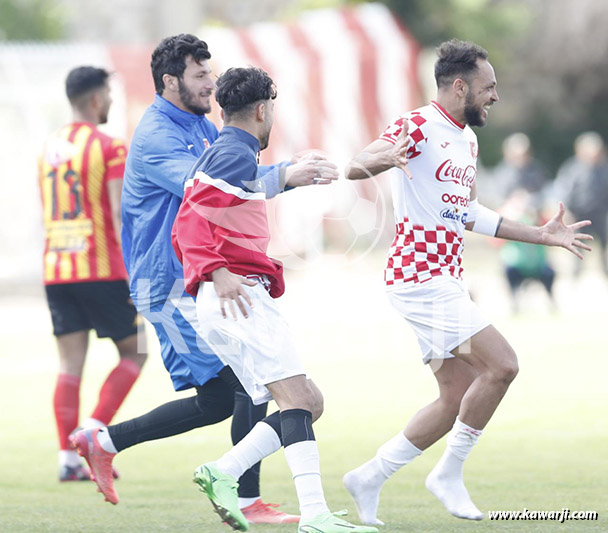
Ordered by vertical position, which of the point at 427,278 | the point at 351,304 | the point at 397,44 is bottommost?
the point at 351,304

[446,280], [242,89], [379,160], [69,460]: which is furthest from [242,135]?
[69,460]

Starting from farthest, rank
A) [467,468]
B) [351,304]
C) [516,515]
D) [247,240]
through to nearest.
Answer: [351,304] → [467,468] → [516,515] → [247,240]

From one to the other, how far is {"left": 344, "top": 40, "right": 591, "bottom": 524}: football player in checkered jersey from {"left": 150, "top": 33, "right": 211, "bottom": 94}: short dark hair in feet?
3.45

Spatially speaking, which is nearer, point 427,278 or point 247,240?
point 247,240

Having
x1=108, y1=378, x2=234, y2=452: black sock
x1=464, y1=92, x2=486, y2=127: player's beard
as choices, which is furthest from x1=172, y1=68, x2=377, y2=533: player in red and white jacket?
x1=464, y1=92, x2=486, y2=127: player's beard

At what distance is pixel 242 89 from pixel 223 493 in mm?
1655

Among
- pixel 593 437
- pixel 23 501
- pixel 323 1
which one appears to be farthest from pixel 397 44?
pixel 23 501

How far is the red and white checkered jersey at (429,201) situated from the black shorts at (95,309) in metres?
2.17

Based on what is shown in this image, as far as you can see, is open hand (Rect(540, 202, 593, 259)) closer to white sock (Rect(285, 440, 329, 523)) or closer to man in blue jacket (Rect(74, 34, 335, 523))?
man in blue jacket (Rect(74, 34, 335, 523))

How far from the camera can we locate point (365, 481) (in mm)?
5914

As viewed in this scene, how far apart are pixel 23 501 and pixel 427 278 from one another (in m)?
2.40

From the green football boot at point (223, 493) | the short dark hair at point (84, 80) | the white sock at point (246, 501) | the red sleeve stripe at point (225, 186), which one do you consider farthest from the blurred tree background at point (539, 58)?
the green football boot at point (223, 493)

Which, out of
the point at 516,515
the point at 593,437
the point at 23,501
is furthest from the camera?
the point at 593,437

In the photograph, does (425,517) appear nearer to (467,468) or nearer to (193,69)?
(467,468)
